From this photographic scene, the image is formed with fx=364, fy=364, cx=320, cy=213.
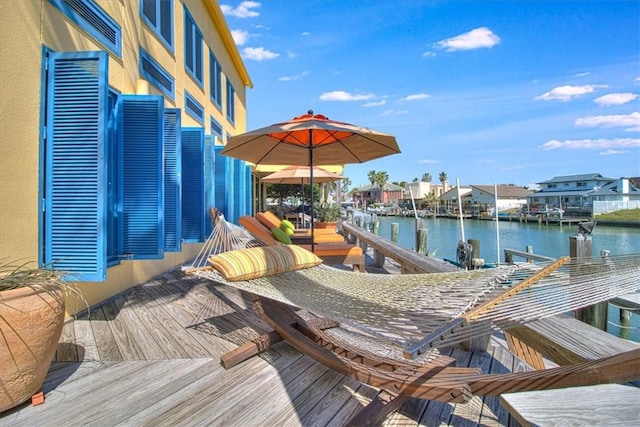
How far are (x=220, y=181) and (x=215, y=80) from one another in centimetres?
299

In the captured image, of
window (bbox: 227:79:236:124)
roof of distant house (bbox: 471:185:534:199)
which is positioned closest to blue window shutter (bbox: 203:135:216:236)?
window (bbox: 227:79:236:124)

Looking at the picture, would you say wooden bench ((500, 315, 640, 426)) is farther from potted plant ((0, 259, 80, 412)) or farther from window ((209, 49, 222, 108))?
window ((209, 49, 222, 108))

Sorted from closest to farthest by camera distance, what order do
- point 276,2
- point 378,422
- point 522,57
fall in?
point 378,422 → point 276,2 → point 522,57

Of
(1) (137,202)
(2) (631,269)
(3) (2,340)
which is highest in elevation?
(1) (137,202)

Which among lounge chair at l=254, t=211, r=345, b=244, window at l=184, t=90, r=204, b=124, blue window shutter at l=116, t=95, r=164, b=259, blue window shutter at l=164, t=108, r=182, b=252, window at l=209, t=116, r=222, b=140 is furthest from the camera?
window at l=209, t=116, r=222, b=140

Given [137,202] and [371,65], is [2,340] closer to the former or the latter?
[137,202]

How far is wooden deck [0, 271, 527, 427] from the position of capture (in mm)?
1727

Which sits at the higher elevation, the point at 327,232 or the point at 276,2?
the point at 276,2

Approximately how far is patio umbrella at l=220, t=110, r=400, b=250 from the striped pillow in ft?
4.15

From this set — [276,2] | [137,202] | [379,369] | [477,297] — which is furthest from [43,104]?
[276,2]

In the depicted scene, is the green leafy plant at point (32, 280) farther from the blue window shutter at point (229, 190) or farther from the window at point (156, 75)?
the blue window shutter at point (229, 190)

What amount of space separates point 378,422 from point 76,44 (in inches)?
147

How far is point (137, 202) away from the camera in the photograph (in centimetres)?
350

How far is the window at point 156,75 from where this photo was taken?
4.48 meters
